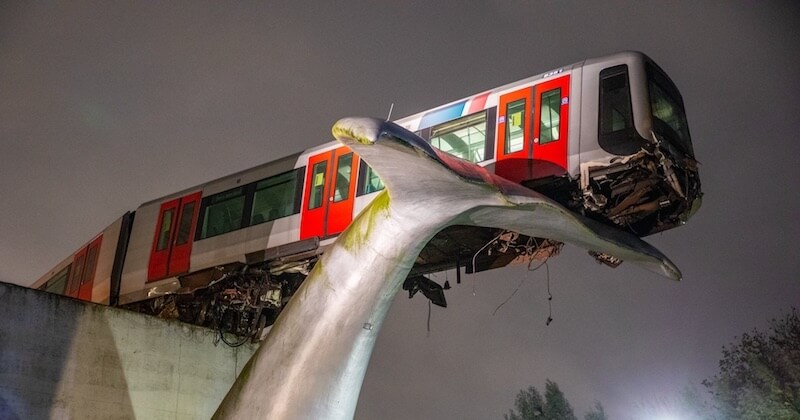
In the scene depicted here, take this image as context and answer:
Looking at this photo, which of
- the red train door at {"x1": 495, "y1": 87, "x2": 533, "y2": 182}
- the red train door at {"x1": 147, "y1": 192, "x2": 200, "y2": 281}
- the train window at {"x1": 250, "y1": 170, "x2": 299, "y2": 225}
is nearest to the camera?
the red train door at {"x1": 495, "y1": 87, "x2": 533, "y2": 182}

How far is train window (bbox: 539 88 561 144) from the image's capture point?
32.4ft

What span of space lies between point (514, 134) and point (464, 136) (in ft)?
3.31

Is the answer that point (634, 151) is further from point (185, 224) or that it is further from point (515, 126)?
point (185, 224)

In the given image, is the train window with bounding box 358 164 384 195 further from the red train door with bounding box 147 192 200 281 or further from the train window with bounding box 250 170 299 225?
the red train door with bounding box 147 192 200 281

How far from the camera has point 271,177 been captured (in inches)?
→ 542

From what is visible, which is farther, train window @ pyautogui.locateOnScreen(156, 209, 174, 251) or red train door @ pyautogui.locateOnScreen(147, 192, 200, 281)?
train window @ pyautogui.locateOnScreen(156, 209, 174, 251)

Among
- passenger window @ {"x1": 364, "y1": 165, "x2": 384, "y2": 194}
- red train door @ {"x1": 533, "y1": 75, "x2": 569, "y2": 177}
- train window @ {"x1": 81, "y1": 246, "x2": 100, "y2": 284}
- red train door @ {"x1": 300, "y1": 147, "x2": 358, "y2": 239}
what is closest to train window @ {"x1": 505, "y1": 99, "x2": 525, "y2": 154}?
red train door @ {"x1": 533, "y1": 75, "x2": 569, "y2": 177}

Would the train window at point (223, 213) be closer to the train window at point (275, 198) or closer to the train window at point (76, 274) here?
the train window at point (275, 198)

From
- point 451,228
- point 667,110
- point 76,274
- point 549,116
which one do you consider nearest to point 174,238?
point 76,274

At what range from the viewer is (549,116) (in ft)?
32.9

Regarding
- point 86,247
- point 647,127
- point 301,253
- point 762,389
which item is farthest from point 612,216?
point 762,389

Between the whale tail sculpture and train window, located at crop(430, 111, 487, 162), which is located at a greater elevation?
train window, located at crop(430, 111, 487, 162)

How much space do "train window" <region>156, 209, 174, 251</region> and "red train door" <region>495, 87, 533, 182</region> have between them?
8.29m

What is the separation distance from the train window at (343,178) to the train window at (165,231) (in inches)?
196
